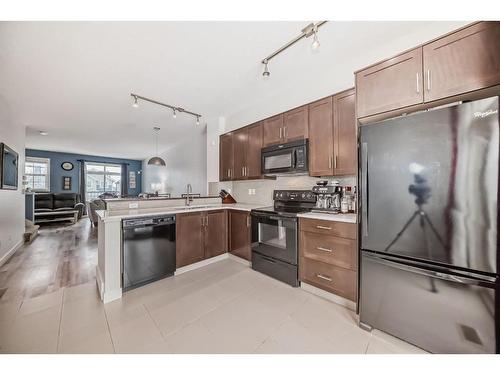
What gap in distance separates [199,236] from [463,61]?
305 centimetres

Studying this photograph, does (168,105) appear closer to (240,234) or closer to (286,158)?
(286,158)

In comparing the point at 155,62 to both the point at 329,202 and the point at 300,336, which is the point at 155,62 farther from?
the point at 300,336

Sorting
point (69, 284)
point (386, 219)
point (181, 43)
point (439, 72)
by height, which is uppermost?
point (181, 43)

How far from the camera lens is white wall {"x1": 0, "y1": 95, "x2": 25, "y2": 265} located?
3.03 meters

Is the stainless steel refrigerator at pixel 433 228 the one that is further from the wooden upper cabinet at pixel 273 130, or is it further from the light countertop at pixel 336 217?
the wooden upper cabinet at pixel 273 130

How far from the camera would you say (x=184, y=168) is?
6.65m

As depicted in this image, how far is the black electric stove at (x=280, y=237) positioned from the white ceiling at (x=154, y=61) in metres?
1.65

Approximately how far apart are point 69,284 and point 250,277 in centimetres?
221

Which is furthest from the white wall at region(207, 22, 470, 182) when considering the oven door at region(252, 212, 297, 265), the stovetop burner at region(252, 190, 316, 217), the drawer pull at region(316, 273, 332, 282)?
the drawer pull at region(316, 273, 332, 282)

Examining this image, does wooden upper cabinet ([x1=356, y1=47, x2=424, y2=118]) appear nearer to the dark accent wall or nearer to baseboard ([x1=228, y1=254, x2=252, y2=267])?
baseboard ([x1=228, y1=254, x2=252, y2=267])

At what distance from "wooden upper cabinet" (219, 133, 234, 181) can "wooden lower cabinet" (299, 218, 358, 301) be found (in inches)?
73.2

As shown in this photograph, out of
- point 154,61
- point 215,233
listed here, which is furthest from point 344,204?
point 154,61
